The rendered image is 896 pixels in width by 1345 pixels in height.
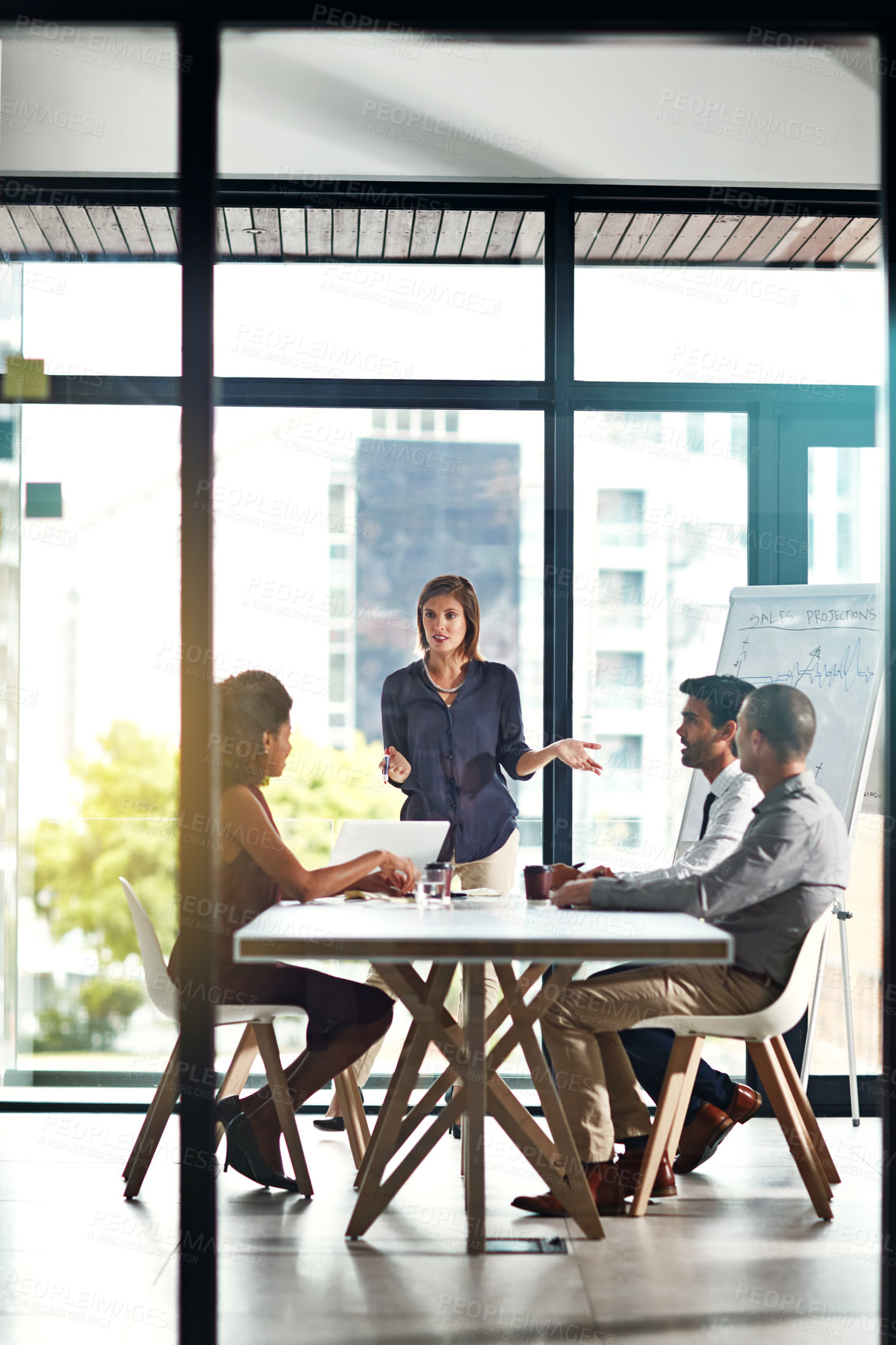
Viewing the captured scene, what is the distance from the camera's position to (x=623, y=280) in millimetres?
4531

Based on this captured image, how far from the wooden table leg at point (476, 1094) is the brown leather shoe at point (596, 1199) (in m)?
0.28

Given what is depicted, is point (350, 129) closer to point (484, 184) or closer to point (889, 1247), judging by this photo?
point (484, 184)

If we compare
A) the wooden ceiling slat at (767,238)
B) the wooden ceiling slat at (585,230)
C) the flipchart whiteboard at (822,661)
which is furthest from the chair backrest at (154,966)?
the wooden ceiling slat at (767,238)

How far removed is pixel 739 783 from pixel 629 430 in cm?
167

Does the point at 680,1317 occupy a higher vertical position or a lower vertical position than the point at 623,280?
lower

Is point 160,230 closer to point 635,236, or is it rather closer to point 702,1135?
point 635,236

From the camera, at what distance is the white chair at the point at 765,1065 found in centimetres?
320

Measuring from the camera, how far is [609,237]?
4.52 m

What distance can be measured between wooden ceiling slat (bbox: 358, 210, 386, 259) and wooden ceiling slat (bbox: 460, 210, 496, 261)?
31 centimetres

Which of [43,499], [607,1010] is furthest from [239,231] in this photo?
[607,1010]

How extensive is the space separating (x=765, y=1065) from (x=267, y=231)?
332cm

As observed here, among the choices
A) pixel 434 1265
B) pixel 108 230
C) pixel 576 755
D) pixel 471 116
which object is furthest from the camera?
pixel 108 230

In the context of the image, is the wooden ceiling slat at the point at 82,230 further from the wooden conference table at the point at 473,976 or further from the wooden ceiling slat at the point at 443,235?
the wooden conference table at the point at 473,976

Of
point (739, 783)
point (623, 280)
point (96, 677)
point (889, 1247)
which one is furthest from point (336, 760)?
point (889, 1247)
